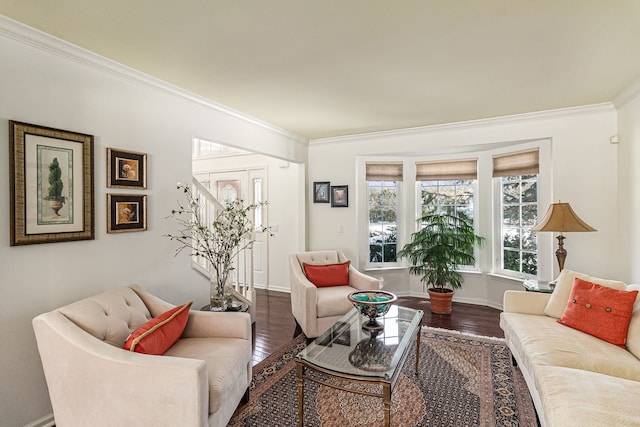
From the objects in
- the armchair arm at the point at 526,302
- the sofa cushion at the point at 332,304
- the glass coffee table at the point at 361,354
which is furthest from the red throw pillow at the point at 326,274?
the armchair arm at the point at 526,302

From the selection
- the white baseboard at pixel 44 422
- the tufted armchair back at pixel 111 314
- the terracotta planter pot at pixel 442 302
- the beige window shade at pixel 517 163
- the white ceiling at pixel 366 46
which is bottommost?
the white baseboard at pixel 44 422

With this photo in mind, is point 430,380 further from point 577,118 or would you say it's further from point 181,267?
point 577,118

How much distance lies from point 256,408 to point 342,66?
8.12ft

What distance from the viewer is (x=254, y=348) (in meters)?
3.08

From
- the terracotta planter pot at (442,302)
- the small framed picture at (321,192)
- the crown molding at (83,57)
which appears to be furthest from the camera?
the small framed picture at (321,192)

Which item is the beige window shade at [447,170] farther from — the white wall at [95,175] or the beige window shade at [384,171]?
the white wall at [95,175]

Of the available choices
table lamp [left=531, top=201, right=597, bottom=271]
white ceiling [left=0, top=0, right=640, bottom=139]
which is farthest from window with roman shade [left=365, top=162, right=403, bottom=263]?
table lamp [left=531, top=201, right=597, bottom=271]

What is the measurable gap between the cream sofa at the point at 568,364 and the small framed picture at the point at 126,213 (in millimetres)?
2847

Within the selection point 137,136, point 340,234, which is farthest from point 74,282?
point 340,234

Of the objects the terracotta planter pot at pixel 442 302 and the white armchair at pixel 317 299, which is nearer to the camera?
the white armchair at pixel 317 299

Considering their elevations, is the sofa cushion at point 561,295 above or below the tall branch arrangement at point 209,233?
below

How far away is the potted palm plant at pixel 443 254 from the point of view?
13.8ft

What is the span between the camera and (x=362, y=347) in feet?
6.91

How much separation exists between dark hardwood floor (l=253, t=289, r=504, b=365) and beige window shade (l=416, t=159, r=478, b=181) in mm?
1790
